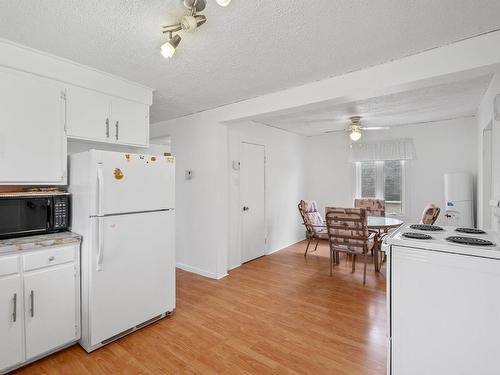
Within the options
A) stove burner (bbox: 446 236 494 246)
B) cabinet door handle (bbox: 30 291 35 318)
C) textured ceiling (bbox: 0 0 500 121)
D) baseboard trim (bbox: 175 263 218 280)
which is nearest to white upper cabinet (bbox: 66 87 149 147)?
textured ceiling (bbox: 0 0 500 121)

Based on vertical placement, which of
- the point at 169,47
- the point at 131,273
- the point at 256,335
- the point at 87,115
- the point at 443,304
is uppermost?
the point at 169,47

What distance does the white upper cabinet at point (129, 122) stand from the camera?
104 inches

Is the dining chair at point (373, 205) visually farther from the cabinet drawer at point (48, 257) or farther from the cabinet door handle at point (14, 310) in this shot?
the cabinet door handle at point (14, 310)

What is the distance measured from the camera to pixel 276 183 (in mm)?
5176

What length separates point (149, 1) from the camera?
1.54 m

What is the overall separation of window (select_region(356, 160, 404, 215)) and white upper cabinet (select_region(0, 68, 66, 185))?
5249 millimetres

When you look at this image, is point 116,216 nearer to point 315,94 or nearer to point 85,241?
point 85,241

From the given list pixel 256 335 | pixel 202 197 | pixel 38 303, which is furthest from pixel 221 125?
pixel 38 303

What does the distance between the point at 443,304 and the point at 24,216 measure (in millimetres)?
2940

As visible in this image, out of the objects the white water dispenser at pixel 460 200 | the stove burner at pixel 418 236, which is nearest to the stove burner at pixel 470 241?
the stove burner at pixel 418 236

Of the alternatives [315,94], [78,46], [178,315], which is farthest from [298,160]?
[78,46]

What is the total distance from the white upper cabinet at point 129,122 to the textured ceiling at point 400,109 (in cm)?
140

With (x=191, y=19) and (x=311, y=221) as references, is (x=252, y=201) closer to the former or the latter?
(x=311, y=221)

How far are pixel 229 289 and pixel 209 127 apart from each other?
2.21m
